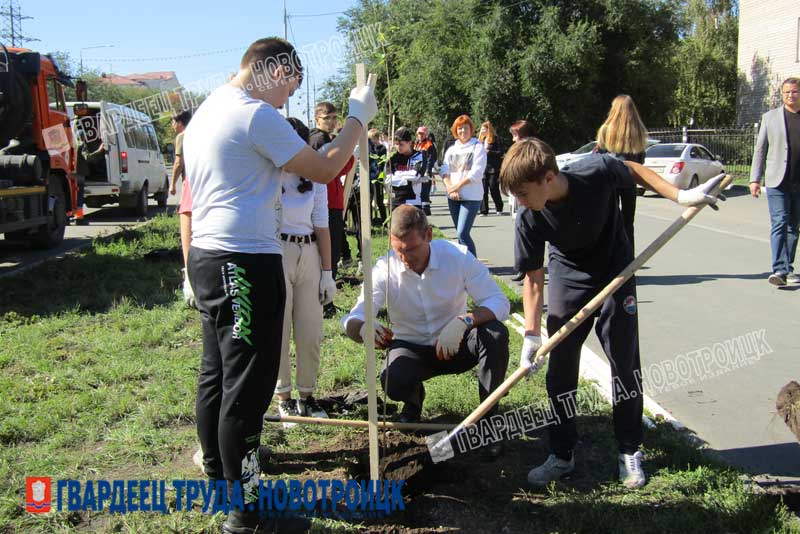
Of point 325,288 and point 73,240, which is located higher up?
point 325,288

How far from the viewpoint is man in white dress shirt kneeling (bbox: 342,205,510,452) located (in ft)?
11.7

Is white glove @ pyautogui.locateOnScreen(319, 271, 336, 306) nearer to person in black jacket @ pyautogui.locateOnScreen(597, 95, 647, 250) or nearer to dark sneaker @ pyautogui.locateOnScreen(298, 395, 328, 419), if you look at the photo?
dark sneaker @ pyautogui.locateOnScreen(298, 395, 328, 419)

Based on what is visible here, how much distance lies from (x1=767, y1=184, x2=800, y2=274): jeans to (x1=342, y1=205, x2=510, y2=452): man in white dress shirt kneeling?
483 centimetres

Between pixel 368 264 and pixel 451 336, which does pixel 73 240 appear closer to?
pixel 451 336

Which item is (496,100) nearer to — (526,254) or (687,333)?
(687,333)

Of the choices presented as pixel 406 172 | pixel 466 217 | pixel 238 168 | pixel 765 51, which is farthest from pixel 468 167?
pixel 765 51

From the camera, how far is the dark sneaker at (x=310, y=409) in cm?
405

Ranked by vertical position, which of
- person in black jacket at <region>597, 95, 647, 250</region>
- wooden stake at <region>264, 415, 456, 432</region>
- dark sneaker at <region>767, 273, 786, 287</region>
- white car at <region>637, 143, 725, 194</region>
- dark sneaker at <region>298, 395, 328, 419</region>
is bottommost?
dark sneaker at <region>298, 395, 328, 419</region>

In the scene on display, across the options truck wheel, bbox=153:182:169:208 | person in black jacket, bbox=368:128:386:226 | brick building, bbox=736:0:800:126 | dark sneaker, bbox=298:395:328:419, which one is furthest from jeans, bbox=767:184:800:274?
brick building, bbox=736:0:800:126

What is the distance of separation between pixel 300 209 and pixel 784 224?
5.59 metres

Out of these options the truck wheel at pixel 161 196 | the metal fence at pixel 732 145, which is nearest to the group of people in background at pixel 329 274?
the truck wheel at pixel 161 196

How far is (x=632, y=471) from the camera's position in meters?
3.20

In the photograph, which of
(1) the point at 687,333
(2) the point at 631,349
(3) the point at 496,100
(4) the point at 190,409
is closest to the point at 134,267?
(4) the point at 190,409

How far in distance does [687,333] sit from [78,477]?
4643mm
